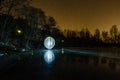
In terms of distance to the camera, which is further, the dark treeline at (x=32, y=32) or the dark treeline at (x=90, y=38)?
the dark treeline at (x=90, y=38)

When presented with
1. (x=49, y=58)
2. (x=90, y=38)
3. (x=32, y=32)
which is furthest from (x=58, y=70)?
(x=90, y=38)

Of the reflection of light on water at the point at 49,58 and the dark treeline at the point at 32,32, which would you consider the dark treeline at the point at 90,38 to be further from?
the reflection of light on water at the point at 49,58

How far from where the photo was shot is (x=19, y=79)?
15188 mm

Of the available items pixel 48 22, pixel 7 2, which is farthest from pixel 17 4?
pixel 48 22

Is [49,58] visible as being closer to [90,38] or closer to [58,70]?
[58,70]

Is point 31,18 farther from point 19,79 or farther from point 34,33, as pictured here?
point 19,79

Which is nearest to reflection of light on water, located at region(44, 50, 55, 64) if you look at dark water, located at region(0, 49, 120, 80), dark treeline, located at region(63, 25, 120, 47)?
dark water, located at region(0, 49, 120, 80)

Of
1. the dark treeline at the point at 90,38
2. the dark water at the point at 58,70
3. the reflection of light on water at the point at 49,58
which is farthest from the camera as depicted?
the dark treeline at the point at 90,38

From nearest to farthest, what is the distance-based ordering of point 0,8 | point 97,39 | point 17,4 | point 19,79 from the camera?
point 19,79 → point 0,8 → point 17,4 → point 97,39

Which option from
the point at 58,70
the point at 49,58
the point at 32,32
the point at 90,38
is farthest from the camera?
the point at 90,38

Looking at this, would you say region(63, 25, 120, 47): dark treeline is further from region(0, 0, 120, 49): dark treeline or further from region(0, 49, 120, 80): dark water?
region(0, 49, 120, 80): dark water

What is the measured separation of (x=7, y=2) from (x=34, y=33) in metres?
55.0

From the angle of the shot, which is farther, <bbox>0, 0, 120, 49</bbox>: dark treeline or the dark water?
<bbox>0, 0, 120, 49</bbox>: dark treeline

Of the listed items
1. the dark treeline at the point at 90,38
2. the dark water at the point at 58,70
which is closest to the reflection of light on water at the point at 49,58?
the dark water at the point at 58,70
